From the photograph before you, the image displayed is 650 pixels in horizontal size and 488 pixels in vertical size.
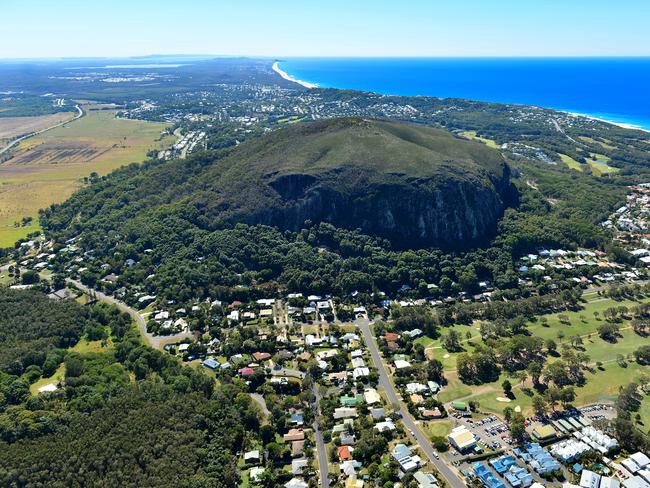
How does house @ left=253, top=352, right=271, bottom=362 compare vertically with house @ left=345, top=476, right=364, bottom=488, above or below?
above

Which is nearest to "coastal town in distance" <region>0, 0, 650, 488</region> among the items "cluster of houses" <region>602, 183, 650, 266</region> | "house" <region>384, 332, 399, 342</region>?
"cluster of houses" <region>602, 183, 650, 266</region>

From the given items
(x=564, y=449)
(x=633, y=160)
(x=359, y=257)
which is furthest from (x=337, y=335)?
(x=633, y=160)

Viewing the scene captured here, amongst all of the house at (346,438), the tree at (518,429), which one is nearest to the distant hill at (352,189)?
the tree at (518,429)

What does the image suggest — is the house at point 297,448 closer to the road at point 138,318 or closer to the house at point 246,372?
the house at point 246,372


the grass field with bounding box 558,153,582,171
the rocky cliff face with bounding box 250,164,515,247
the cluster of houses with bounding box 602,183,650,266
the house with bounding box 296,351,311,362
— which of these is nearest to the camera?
the house with bounding box 296,351,311,362

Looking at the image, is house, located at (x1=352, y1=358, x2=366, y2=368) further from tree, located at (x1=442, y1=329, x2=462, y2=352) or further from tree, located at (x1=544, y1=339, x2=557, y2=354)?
tree, located at (x1=544, y1=339, x2=557, y2=354)

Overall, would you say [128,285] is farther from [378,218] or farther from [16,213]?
[16,213]

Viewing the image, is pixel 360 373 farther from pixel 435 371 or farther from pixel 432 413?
pixel 432 413

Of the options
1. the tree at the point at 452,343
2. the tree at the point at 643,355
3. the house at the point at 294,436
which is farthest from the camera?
the tree at the point at 452,343
